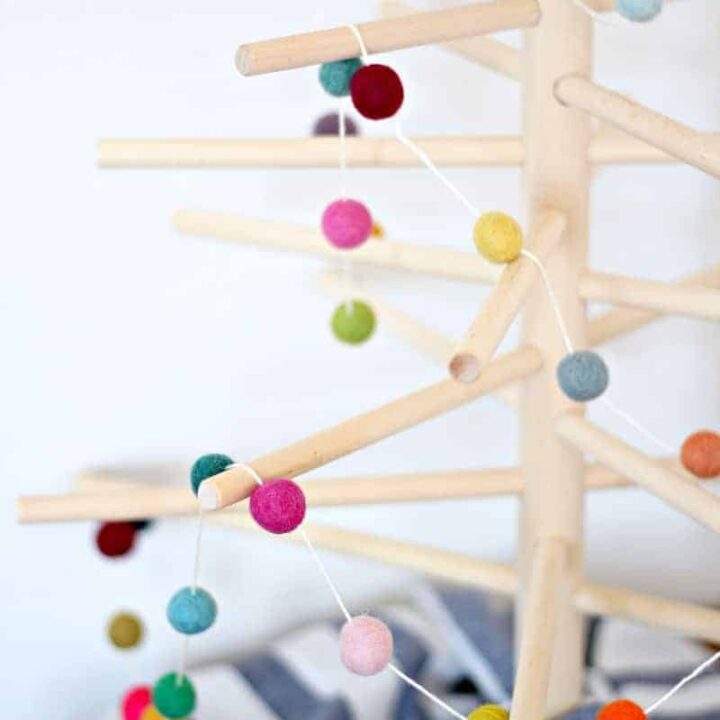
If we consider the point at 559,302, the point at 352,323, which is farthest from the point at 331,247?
the point at 559,302

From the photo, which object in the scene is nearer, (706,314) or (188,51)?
(706,314)

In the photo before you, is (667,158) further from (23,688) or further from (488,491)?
(23,688)

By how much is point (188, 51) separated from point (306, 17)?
10 centimetres

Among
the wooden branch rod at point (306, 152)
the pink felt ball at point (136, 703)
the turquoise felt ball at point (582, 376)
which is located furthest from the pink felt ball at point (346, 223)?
the pink felt ball at point (136, 703)

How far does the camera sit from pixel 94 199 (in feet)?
3.46

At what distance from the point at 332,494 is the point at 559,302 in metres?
0.20

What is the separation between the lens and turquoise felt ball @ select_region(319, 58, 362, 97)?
0.76 m

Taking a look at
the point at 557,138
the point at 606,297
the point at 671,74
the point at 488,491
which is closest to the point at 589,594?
the point at 488,491

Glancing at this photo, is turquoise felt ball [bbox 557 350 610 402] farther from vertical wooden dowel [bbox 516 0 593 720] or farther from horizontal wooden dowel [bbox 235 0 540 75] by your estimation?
horizontal wooden dowel [bbox 235 0 540 75]

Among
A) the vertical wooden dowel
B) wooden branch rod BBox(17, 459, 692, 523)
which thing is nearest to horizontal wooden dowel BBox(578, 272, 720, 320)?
the vertical wooden dowel

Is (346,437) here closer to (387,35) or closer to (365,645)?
(365,645)

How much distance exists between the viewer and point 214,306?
3.64 feet

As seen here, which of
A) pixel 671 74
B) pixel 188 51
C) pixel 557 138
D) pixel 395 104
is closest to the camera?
pixel 395 104

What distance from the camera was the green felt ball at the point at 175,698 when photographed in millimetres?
918
